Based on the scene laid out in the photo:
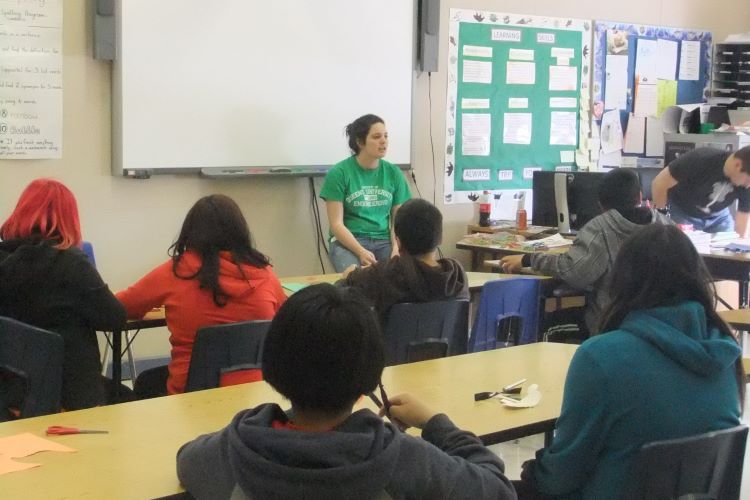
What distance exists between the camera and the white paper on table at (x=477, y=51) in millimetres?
6168

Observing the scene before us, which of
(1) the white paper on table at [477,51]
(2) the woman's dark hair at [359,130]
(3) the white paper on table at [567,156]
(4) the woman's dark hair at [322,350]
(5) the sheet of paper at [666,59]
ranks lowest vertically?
(4) the woman's dark hair at [322,350]

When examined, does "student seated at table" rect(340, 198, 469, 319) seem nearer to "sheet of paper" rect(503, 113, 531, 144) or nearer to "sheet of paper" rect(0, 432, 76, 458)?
"sheet of paper" rect(0, 432, 76, 458)

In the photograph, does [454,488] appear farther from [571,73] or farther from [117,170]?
[571,73]

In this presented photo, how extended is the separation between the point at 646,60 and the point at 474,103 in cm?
168

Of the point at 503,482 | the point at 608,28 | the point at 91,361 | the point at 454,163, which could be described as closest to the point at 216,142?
the point at 454,163

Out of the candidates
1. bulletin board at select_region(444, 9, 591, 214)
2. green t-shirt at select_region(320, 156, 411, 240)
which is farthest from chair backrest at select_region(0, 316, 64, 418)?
bulletin board at select_region(444, 9, 591, 214)

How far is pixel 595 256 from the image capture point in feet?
12.9

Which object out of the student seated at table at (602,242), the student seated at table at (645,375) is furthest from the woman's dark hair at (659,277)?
the student seated at table at (602,242)

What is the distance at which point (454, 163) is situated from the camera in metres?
6.24

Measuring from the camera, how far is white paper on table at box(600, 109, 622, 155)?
6.98 meters

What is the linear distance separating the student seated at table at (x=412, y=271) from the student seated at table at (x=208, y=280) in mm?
389

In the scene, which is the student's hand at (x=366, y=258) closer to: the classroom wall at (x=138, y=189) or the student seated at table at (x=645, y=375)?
the classroom wall at (x=138, y=189)

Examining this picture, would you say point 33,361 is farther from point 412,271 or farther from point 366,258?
point 366,258

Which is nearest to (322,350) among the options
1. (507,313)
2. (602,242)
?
(507,313)
